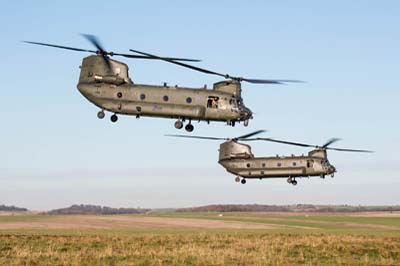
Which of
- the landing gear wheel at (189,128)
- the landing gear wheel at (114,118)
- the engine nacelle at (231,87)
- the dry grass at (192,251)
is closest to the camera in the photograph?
the dry grass at (192,251)

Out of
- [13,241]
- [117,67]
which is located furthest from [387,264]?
[13,241]

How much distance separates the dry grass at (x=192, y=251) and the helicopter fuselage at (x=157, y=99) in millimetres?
9512

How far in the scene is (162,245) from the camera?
170ft

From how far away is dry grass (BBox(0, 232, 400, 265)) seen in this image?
39.6 metres

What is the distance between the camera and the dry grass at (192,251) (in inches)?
1559

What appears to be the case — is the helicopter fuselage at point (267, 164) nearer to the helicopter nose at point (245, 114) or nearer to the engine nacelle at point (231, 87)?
the engine nacelle at point (231, 87)

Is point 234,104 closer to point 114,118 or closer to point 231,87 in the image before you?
point 231,87

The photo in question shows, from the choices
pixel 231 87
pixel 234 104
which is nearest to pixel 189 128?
pixel 234 104

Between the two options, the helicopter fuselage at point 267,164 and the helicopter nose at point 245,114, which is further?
the helicopter fuselage at point 267,164

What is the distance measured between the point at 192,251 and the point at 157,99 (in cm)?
1084

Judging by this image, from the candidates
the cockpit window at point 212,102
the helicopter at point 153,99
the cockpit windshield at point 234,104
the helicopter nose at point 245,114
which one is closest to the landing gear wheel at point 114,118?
the helicopter at point 153,99

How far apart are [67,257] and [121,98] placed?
38.3 ft

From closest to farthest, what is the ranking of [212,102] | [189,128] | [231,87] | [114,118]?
[189,128] → [114,118] → [212,102] → [231,87]

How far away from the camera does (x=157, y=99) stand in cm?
4594
